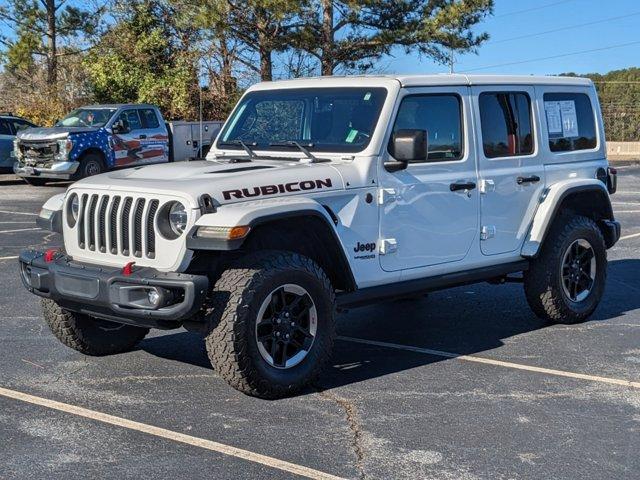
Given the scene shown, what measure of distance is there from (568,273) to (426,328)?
48.0 inches

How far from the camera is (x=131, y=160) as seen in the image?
69.3 feet

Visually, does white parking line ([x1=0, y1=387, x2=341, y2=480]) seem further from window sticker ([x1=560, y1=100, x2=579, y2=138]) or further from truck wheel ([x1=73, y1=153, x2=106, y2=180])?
truck wheel ([x1=73, y1=153, x2=106, y2=180])

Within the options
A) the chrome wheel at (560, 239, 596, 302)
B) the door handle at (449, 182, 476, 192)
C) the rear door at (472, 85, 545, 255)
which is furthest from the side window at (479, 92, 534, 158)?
the chrome wheel at (560, 239, 596, 302)

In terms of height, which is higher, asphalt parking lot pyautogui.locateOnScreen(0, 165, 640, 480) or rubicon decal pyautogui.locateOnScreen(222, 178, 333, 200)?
rubicon decal pyautogui.locateOnScreen(222, 178, 333, 200)

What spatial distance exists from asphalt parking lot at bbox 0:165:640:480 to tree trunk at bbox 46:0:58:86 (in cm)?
2523

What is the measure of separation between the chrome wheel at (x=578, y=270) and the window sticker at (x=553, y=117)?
2.98ft

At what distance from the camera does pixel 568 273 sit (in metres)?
7.65

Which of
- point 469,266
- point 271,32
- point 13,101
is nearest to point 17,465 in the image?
point 469,266

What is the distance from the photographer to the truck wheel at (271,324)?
210 inches

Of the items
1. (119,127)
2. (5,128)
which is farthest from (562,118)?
(5,128)

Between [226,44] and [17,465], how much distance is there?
25834 millimetres

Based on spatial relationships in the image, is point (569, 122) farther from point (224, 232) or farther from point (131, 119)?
point (131, 119)

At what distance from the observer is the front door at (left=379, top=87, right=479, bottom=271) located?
6246mm

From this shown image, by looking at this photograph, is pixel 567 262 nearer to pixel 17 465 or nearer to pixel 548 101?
pixel 548 101
